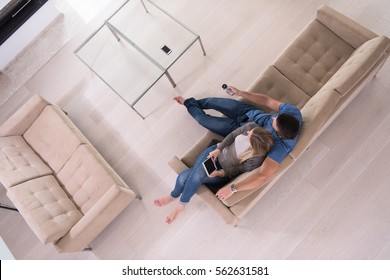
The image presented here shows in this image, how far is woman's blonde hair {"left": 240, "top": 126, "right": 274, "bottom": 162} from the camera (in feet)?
7.68

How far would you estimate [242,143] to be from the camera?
2521mm

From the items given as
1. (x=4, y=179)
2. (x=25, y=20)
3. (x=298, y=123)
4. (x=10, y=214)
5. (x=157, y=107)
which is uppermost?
(x=298, y=123)

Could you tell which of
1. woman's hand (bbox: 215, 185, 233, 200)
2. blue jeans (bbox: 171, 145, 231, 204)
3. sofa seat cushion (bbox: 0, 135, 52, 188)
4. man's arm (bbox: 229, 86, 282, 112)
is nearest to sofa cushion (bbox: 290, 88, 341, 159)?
man's arm (bbox: 229, 86, 282, 112)

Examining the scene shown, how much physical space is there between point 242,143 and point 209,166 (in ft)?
1.16

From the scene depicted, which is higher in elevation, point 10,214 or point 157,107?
point 157,107

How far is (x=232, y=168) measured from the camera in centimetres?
265

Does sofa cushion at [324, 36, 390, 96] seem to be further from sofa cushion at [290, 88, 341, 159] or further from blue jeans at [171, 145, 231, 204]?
blue jeans at [171, 145, 231, 204]

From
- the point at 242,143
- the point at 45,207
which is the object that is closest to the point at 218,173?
the point at 242,143

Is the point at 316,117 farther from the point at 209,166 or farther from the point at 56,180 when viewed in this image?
the point at 56,180

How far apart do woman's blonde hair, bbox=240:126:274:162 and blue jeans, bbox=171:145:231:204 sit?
1.66ft

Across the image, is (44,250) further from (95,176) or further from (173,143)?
(173,143)
